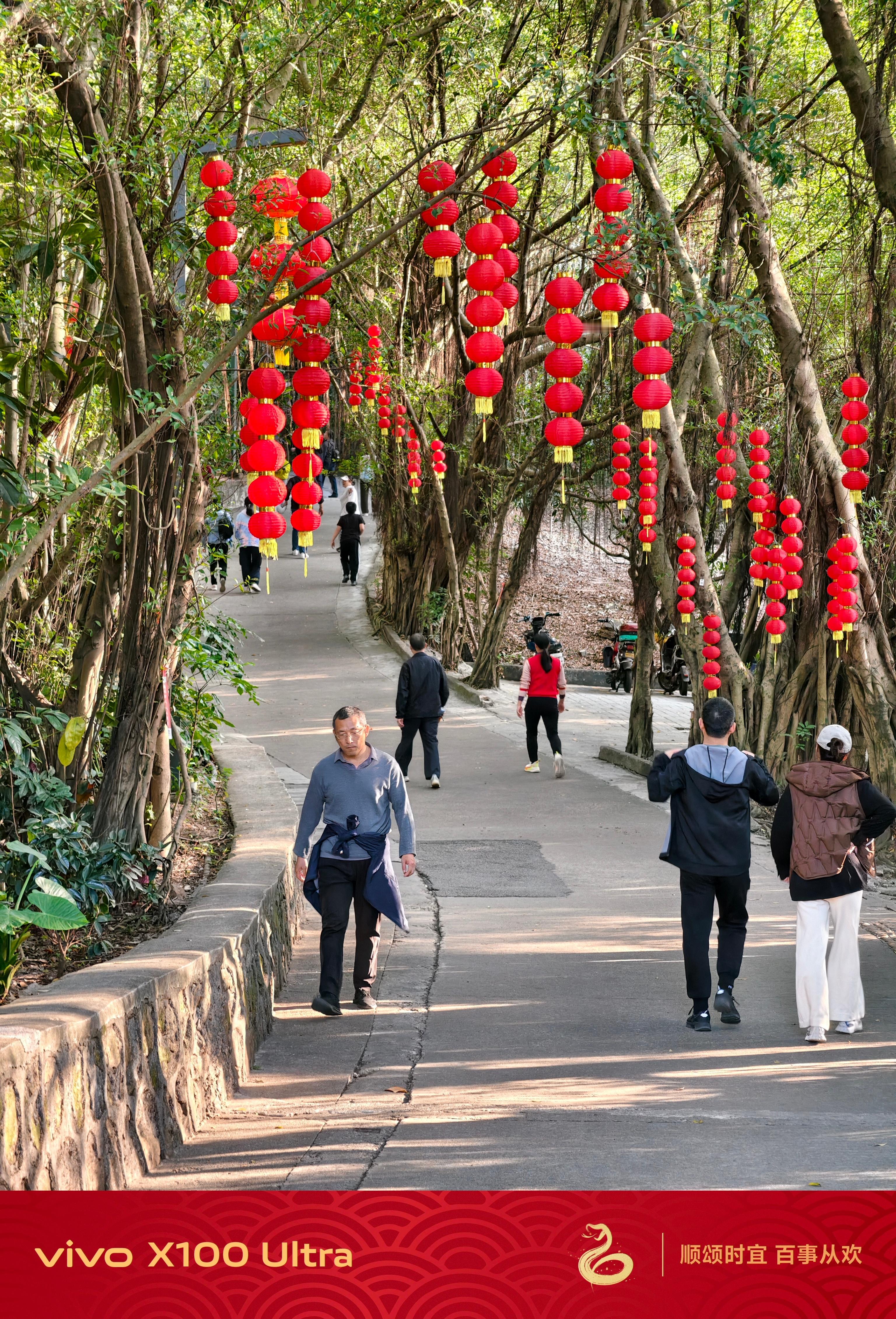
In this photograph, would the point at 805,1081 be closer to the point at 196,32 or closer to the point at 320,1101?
the point at 320,1101

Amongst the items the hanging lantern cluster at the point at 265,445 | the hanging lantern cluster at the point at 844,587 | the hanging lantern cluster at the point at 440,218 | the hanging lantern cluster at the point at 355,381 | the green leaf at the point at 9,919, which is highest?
the hanging lantern cluster at the point at 355,381

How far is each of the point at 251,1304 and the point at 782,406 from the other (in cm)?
1084

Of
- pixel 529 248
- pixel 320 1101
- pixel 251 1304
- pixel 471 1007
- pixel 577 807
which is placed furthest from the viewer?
pixel 529 248

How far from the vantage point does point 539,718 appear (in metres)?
12.2

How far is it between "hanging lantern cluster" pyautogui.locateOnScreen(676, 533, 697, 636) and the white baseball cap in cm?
496

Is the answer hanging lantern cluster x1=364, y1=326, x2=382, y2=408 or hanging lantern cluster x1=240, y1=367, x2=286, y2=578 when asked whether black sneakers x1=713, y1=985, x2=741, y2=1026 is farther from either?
hanging lantern cluster x1=364, y1=326, x2=382, y2=408

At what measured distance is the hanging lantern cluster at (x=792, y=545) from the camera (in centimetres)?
976

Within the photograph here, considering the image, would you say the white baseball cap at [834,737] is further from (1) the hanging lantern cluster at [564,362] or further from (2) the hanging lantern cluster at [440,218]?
(2) the hanging lantern cluster at [440,218]

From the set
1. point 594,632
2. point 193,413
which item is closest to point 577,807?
point 193,413

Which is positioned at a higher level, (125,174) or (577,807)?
(125,174)

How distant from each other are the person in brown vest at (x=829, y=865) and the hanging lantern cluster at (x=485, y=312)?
2343mm

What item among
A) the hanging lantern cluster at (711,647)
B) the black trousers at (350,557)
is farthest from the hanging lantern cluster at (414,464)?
the black trousers at (350,557)

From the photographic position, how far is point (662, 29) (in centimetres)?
940

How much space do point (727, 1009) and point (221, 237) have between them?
4.44 metres
